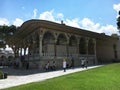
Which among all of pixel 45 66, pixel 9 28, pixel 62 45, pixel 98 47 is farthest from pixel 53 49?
pixel 9 28

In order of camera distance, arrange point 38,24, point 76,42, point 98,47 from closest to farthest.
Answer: point 38,24
point 76,42
point 98,47

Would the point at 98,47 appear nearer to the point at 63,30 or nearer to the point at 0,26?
the point at 63,30

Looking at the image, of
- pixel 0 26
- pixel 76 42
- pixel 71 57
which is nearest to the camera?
pixel 71 57

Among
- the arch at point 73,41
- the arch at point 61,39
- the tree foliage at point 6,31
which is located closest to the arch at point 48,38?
the arch at point 61,39

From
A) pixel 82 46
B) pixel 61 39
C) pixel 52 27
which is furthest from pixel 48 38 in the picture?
pixel 82 46

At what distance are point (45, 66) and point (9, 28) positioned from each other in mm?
29666

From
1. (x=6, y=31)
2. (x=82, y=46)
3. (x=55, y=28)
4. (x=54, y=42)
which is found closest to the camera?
(x=55, y=28)

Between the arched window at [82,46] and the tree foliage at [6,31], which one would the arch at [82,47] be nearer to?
the arched window at [82,46]

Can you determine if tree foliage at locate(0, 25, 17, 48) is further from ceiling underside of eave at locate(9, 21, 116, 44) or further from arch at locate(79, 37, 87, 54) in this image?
arch at locate(79, 37, 87, 54)

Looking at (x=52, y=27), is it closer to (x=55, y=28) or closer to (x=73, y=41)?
(x=55, y=28)

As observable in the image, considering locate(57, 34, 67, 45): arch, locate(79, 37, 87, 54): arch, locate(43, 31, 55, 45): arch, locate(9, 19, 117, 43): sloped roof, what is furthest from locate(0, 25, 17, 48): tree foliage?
locate(43, 31, 55, 45): arch

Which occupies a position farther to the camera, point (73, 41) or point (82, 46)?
point (82, 46)

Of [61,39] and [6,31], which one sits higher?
[6,31]

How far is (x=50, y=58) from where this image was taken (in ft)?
89.5
